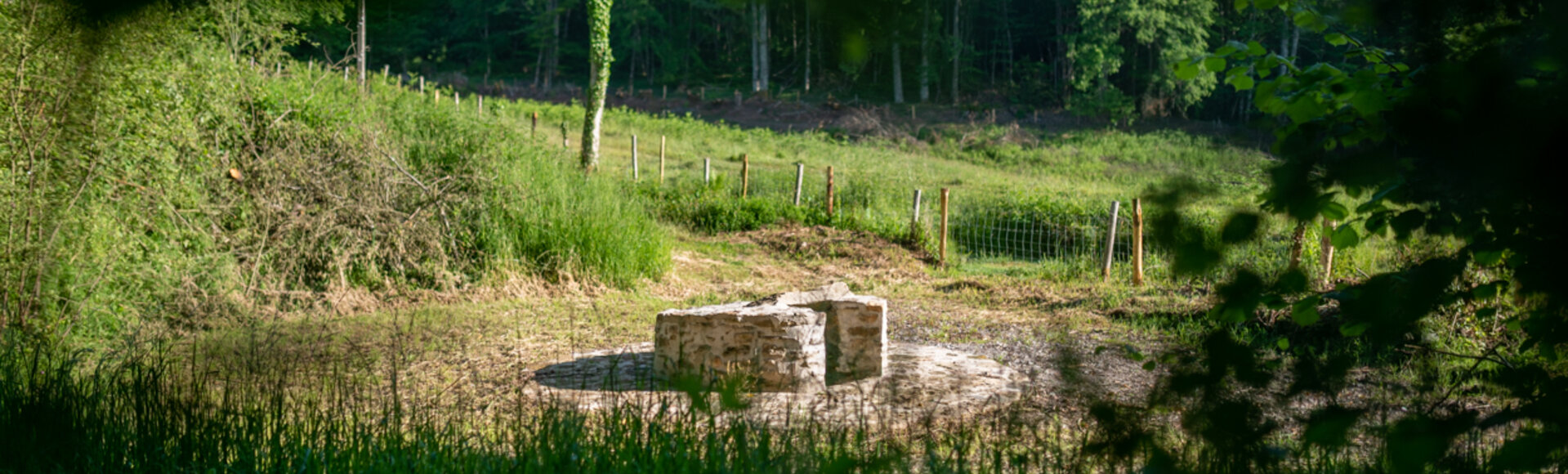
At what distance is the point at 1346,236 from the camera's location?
2078 mm

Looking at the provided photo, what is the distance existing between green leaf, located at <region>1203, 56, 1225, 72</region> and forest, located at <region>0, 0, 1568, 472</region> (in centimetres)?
1

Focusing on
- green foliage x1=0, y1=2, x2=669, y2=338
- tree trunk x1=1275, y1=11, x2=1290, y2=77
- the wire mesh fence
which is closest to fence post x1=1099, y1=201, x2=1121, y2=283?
the wire mesh fence

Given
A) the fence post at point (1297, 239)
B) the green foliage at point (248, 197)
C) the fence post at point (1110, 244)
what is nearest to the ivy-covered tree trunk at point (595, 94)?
the green foliage at point (248, 197)

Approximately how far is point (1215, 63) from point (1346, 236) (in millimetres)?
461

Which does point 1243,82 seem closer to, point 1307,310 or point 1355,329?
point 1307,310

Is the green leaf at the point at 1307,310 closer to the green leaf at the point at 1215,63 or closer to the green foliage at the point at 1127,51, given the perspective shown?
the green leaf at the point at 1215,63

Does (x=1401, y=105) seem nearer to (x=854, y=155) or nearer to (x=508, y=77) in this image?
(x=854, y=155)

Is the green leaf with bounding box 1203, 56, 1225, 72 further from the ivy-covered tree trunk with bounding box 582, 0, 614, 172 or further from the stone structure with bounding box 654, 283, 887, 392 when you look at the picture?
the ivy-covered tree trunk with bounding box 582, 0, 614, 172

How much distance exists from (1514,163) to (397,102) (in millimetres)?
12377

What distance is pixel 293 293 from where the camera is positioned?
7617 mm

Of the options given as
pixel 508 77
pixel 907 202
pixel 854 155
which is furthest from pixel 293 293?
pixel 508 77

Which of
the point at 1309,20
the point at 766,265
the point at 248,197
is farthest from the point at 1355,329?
the point at 766,265

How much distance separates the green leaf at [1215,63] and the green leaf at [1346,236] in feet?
1.35

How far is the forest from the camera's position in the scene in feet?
4.63
